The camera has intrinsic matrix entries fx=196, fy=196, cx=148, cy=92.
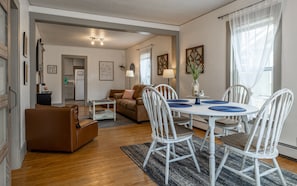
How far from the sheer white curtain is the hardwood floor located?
1351 mm

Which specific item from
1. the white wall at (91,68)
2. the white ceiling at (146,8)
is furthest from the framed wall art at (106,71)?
the white ceiling at (146,8)

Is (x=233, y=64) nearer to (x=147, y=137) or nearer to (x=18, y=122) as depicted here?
(x=147, y=137)

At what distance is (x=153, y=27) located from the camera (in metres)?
4.67

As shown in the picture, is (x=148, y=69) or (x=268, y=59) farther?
(x=148, y=69)

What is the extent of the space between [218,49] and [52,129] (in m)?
3.25

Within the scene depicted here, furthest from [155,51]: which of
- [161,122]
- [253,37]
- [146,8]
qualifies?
[161,122]

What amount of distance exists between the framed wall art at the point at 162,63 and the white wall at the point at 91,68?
3.33 meters

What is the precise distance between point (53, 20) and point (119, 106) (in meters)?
3.16

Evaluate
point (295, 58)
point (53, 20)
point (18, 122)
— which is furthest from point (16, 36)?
point (295, 58)

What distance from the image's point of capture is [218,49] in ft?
12.6

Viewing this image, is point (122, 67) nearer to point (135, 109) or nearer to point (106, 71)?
point (106, 71)

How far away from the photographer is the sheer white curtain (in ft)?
9.16

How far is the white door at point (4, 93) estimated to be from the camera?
1502 mm

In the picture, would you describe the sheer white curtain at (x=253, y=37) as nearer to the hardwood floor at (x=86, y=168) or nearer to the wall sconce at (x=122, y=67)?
the hardwood floor at (x=86, y=168)
